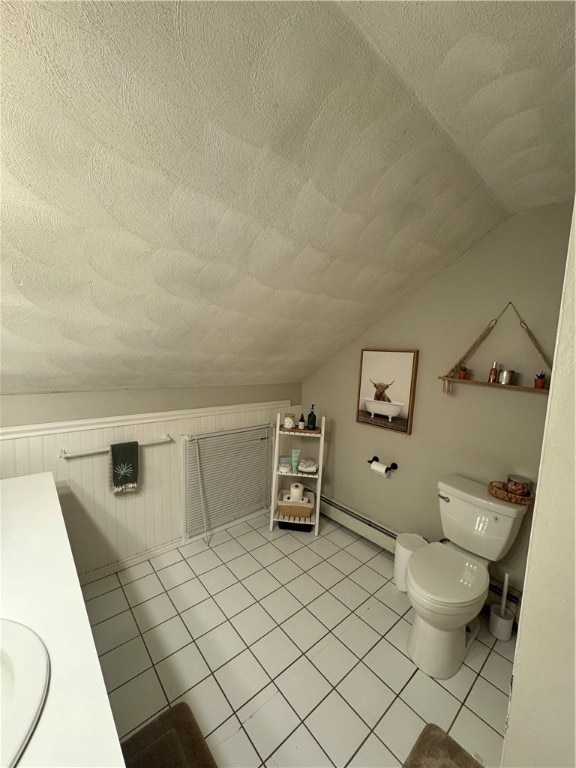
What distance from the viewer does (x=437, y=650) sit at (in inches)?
58.6

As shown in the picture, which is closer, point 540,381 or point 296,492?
point 540,381

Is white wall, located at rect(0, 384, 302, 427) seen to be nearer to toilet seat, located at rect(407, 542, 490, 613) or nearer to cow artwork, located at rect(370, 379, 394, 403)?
cow artwork, located at rect(370, 379, 394, 403)

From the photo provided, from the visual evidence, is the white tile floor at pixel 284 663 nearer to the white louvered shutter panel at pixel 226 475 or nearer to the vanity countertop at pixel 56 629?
the white louvered shutter panel at pixel 226 475

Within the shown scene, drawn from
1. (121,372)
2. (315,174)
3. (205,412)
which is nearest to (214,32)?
(315,174)

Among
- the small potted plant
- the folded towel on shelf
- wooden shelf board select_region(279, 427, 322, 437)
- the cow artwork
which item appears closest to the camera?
the small potted plant

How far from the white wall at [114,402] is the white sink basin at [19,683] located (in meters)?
1.17

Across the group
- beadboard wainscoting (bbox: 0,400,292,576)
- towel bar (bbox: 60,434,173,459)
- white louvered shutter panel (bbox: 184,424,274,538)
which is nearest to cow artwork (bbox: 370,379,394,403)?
white louvered shutter panel (bbox: 184,424,274,538)

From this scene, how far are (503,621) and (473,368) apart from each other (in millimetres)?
1335

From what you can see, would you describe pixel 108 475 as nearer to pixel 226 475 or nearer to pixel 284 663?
pixel 226 475

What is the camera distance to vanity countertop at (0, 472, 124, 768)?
570 mm

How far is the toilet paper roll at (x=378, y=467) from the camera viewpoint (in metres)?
2.21

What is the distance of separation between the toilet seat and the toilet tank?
0.09 meters

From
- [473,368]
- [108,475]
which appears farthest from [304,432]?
[108,475]

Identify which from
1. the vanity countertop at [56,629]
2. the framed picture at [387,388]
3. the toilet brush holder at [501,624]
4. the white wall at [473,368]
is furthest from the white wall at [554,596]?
the framed picture at [387,388]
